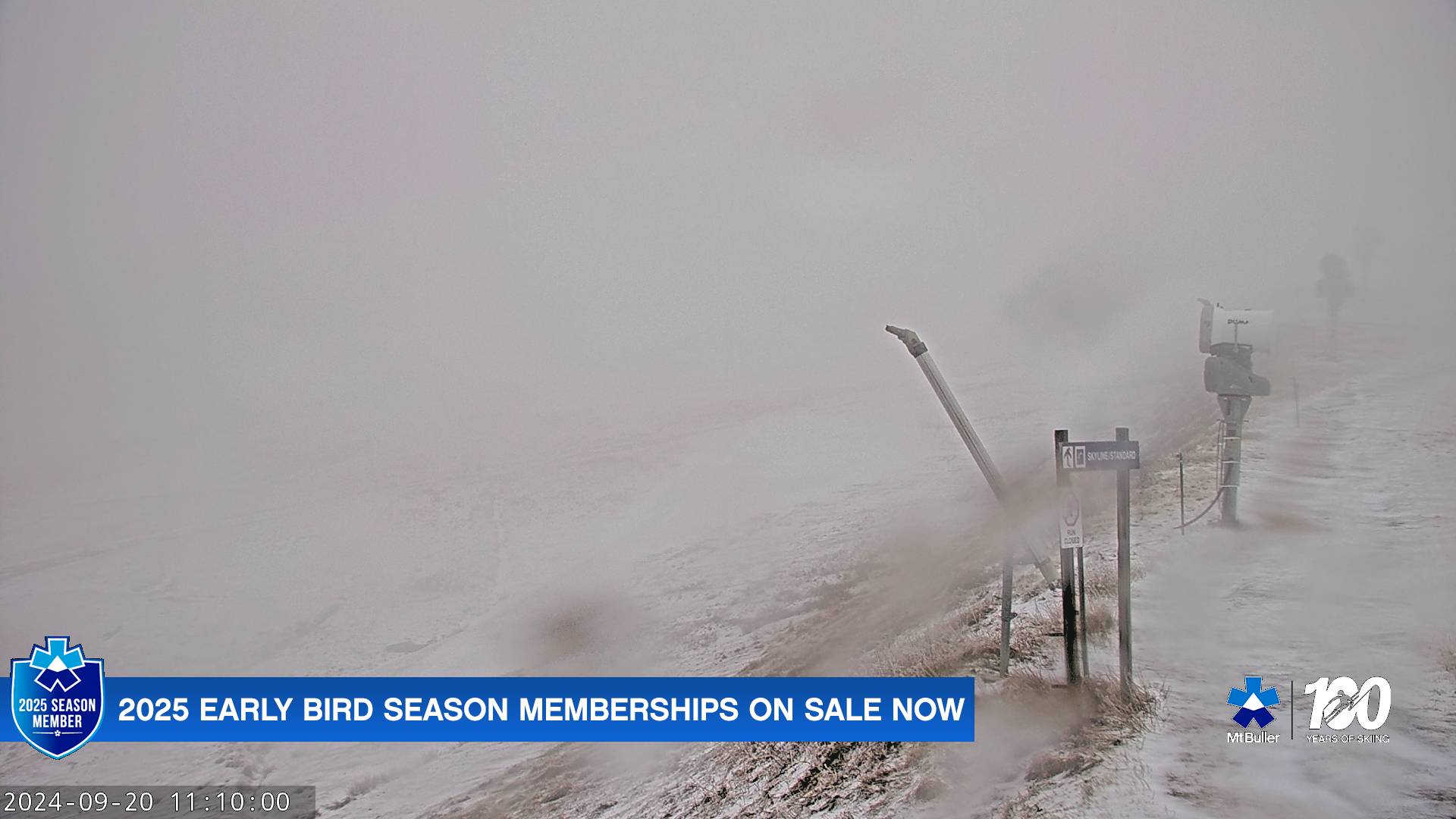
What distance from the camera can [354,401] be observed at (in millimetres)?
74562

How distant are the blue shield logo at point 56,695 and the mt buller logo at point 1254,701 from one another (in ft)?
45.0

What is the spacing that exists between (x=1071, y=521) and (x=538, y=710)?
402 inches

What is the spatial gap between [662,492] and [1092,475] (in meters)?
17.8

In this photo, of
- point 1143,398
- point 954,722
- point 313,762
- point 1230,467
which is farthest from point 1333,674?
point 1143,398

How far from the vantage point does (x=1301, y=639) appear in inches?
355

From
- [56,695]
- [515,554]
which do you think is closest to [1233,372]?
[56,695]

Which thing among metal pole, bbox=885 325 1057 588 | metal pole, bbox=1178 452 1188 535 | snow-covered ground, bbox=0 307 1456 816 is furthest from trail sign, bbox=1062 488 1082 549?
metal pole, bbox=1178 452 1188 535

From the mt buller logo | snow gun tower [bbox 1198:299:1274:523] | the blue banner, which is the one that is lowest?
the blue banner

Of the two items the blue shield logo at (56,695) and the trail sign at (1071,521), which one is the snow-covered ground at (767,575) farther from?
the blue shield logo at (56,695)

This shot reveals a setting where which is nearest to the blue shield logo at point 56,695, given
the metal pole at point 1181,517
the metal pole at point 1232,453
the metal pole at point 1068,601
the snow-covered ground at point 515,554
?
the snow-covered ground at point 515,554

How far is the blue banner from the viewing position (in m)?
9.52

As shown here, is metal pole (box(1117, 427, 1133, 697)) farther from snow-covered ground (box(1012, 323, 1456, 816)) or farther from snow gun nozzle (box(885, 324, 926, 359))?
snow gun nozzle (box(885, 324, 926, 359))

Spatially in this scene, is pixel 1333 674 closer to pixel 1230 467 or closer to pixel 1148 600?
pixel 1148 600
